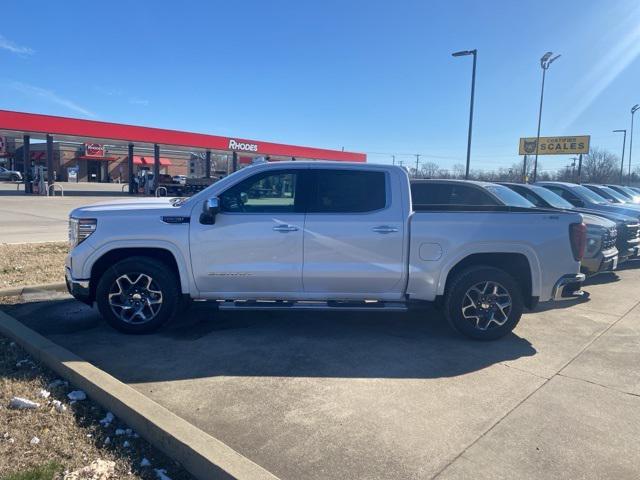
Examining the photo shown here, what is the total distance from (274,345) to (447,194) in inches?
188

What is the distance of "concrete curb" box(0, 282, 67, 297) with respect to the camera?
22.2 feet

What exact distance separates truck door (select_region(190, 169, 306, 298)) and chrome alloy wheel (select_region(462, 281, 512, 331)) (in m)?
1.87

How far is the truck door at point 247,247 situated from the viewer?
5.18 meters

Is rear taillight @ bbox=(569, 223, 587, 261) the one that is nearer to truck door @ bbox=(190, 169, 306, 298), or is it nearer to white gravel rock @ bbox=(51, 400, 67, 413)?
truck door @ bbox=(190, 169, 306, 298)

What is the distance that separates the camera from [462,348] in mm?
5262

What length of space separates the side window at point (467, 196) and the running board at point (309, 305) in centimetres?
376

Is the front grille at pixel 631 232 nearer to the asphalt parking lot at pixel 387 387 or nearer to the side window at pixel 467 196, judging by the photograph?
the side window at pixel 467 196

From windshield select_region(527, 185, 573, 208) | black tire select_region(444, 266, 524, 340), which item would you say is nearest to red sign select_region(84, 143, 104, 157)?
windshield select_region(527, 185, 573, 208)

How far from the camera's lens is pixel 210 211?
5.03 metres

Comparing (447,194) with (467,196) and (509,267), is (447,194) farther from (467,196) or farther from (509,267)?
(509,267)

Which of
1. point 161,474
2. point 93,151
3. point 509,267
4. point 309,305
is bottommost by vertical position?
point 161,474

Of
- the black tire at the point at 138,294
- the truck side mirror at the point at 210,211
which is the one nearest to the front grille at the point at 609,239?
the truck side mirror at the point at 210,211

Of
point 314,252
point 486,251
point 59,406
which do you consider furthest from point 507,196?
point 59,406

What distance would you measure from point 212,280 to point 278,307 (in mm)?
760
